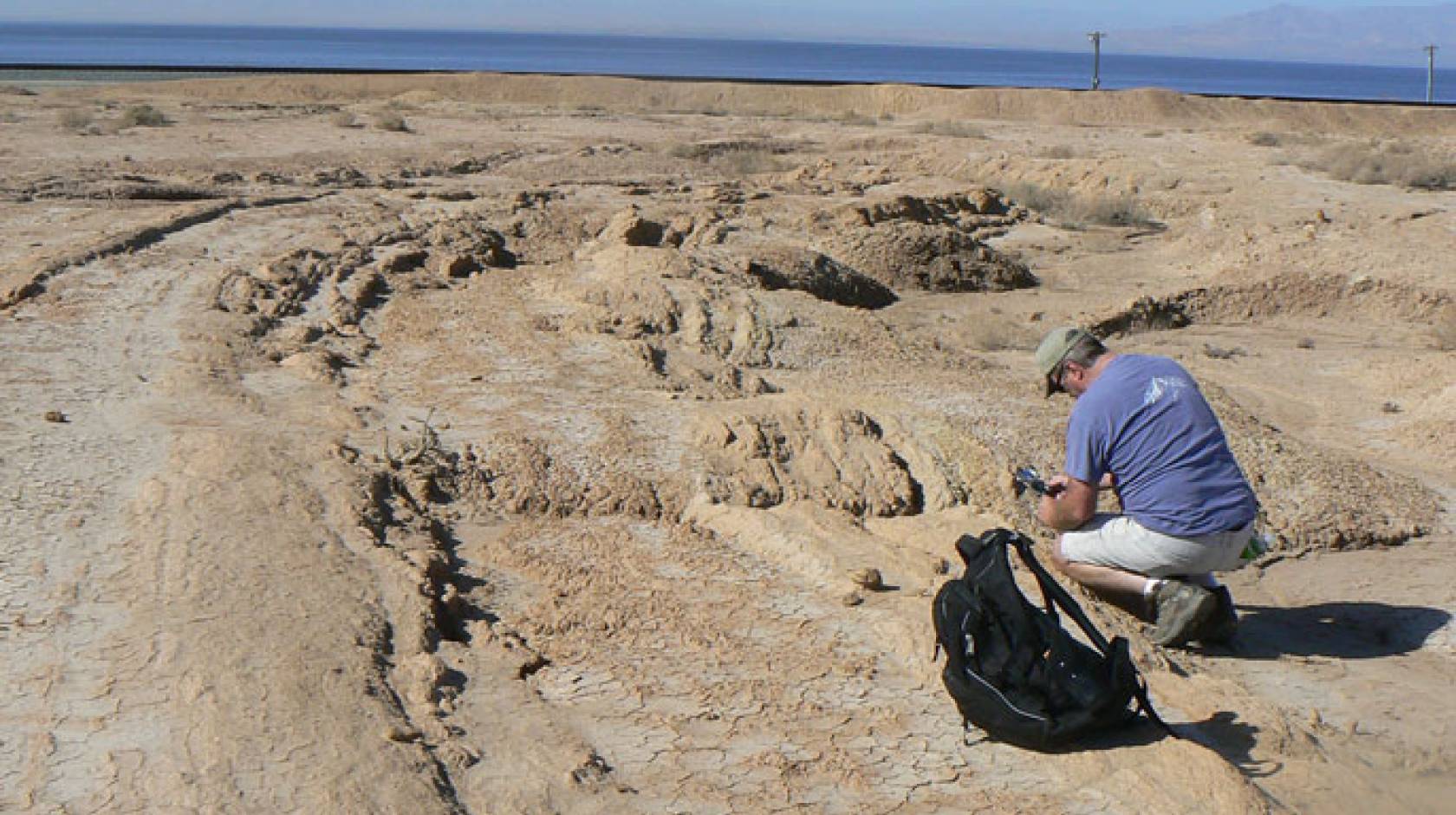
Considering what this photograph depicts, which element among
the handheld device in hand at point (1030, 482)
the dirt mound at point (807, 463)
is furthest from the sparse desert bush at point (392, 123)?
the handheld device in hand at point (1030, 482)

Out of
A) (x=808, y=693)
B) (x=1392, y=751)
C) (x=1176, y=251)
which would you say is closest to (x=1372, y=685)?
(x=1392, y=751)

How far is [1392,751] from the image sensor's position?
14.4ft

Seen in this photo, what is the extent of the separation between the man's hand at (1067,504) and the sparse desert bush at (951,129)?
Result: 2234cm

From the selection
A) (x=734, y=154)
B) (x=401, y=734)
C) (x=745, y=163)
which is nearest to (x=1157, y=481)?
(x=401, y=734)

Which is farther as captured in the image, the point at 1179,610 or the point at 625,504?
the point at 625,504

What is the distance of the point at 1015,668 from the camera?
3893 mm

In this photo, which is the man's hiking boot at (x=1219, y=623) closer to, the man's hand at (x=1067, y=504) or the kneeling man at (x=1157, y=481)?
the kneeling man at (x=1157, y=481)

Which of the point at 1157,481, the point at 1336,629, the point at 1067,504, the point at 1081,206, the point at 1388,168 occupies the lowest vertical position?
the point at 1336,629

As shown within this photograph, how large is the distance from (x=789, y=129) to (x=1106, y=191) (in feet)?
35.0

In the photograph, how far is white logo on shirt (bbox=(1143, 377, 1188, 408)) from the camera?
466 centimetres

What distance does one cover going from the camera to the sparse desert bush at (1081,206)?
16.2 meters

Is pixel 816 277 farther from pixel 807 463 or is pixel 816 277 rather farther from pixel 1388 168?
pixel 1388 168

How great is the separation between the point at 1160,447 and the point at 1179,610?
1.86 feet

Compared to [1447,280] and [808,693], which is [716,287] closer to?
[808,693]
